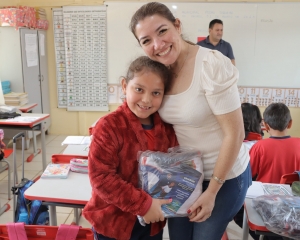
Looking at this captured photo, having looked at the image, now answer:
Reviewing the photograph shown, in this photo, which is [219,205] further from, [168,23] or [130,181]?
[168,23]

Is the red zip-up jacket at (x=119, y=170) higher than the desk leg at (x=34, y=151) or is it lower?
higher

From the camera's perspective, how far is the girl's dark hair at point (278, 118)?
2059 millimetres

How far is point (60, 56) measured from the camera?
482cm

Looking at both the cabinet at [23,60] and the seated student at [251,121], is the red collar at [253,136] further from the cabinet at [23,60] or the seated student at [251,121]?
the cabinet at [23,60]

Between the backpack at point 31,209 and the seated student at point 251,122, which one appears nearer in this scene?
the backpack at point 31,209

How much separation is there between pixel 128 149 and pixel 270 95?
3.99 meters

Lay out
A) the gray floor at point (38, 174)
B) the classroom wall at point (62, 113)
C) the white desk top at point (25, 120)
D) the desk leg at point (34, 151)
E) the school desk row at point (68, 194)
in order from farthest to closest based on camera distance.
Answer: the classroom wall at point (62, 113) → the desk leg at point (34, 151) → the white desk top at point (25, 120) → the gray floor at point (38, 174) → the school desk row at point (68, 194)

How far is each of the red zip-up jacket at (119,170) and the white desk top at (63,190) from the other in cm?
40

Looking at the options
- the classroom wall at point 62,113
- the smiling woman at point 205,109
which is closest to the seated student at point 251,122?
the smiling woman at point 205,109

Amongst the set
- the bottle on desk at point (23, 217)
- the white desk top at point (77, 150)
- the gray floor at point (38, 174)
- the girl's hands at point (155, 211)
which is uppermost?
the girl's hands at point (155, 211)

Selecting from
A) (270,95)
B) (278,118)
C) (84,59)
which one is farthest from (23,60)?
(270,95)

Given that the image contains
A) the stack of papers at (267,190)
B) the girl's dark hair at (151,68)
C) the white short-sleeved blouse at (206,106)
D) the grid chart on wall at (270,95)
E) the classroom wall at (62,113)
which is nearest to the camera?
the white short-sleeved blouse at (206,106)

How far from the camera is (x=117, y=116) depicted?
43.7 inches

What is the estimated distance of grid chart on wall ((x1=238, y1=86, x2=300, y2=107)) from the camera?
4.51 m
